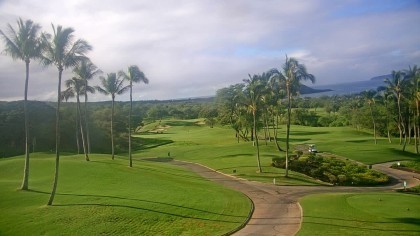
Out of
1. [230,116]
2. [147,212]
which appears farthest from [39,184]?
[230,116]

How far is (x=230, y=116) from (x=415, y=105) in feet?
131

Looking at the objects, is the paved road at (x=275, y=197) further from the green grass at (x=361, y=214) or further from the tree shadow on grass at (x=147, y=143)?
the tree shadow on grass at (x=147, y=143)

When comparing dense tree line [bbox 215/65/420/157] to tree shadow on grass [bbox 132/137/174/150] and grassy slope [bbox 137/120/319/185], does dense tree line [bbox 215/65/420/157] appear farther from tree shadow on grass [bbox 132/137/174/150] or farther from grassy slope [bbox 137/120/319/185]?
tree shadow on grass [bbox 132/137/174/150]

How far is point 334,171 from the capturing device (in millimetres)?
49656

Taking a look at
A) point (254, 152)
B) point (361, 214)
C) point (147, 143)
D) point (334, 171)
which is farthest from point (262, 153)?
point (147, 143)

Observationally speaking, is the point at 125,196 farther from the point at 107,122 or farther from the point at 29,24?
the point at 107,122

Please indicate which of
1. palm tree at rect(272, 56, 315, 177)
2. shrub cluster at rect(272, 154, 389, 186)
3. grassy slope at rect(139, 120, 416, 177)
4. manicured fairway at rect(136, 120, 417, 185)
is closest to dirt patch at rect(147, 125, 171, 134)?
manicured fairway at rect(136, 120, 417, 185)

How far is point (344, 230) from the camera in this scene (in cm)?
2381

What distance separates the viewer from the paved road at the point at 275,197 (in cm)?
2511

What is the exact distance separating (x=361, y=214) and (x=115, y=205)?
19.1 m

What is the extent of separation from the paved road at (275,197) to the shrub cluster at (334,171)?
262cm

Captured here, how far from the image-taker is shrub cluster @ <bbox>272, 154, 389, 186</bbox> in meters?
46.3

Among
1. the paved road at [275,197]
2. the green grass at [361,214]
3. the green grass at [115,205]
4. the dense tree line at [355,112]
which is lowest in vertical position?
the paved road at [275,197]

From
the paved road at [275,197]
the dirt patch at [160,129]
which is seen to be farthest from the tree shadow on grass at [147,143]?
the paved road at [275,197]
